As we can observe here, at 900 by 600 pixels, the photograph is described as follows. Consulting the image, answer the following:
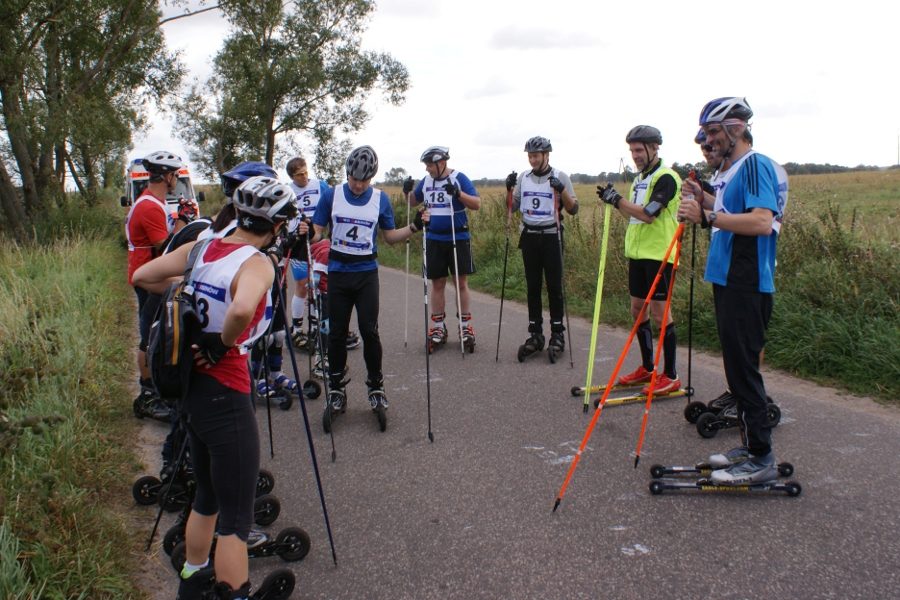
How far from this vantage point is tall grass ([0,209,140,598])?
3.06 m

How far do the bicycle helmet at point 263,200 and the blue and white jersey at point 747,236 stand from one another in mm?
2726

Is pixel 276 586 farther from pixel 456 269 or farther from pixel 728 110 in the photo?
pixel 456 269

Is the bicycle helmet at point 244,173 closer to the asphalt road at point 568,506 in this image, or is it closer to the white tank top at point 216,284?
the white tank top at point 216,284

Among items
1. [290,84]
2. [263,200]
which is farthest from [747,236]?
[290,84]

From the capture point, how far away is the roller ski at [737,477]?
4.08m

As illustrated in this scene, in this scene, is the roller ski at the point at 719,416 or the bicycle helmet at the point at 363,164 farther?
the bicycle helmet at the point at 363,164

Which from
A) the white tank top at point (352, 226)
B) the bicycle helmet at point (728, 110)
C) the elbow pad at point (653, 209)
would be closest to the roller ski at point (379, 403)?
the white tank top at point (352, 226)

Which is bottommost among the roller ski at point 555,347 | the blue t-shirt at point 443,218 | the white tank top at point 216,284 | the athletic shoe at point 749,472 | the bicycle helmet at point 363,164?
the athletic shoe at point 749,472

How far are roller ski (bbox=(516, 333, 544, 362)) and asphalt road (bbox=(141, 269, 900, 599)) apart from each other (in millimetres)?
1043

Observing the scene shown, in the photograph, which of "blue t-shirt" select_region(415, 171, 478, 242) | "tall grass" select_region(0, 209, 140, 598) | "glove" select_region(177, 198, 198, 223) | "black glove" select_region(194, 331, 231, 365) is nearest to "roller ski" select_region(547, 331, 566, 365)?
"blue t-shirt" select_region(415, 171, 478, 242)

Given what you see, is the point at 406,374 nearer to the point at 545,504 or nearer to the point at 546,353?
the point at 546,353

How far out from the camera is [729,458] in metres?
4.27

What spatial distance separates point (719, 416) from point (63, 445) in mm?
4641

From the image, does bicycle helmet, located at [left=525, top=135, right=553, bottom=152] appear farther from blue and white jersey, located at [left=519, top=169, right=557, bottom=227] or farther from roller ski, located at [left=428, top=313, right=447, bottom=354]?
roller ski, located at [left=428, top=313, right=447, bottom=354]
